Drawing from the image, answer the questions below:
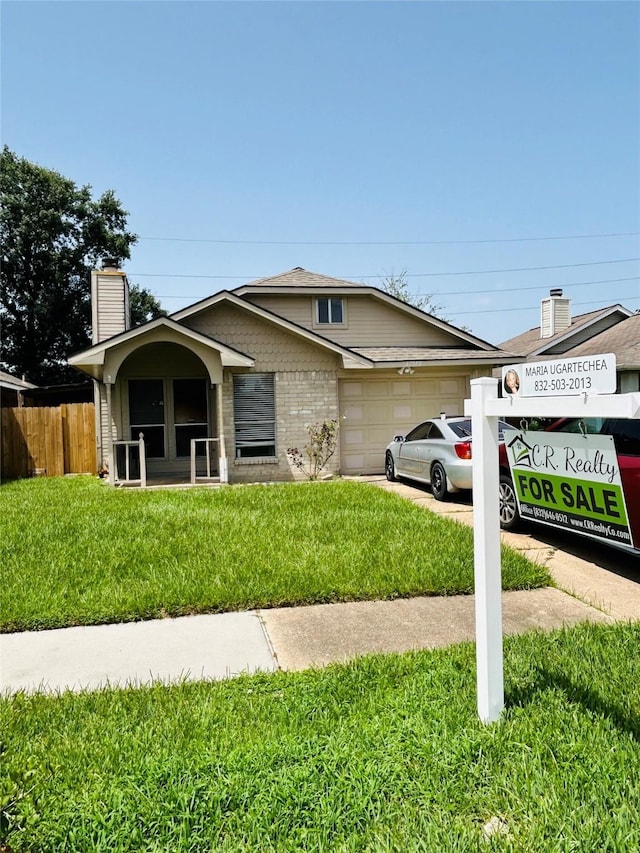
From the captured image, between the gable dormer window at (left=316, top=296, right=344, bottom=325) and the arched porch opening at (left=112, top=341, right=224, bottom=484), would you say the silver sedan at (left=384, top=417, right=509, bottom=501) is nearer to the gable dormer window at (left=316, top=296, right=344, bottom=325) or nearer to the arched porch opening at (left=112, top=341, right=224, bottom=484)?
the arched porch opening at (left=112, top=341, right=224, bottom=484)

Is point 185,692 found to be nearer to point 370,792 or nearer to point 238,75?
point 370,792

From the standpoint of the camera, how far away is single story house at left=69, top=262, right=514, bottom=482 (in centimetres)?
1349

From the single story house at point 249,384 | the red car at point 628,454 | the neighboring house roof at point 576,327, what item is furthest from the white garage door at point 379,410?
the neighboring house roof at point 576,327

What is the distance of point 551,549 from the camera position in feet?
23.4

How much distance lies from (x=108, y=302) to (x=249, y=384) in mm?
4605

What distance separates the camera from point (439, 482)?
34.7 feet

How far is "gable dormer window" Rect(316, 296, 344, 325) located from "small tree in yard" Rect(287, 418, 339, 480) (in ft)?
13.3

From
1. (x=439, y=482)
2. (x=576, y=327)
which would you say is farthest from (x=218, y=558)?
(x=576, y=327)

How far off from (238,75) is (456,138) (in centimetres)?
667

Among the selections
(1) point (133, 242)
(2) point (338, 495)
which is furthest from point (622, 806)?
(1) point (133, 242)

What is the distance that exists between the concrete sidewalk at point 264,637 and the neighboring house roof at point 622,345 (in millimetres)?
13009

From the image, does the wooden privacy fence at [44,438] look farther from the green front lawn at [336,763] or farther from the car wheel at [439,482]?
the green front lawn at [336,763]

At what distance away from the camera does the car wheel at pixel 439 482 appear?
34.1 ft

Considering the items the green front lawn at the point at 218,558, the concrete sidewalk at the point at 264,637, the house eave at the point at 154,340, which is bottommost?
the concrete sidewalk at the point at 264,637
